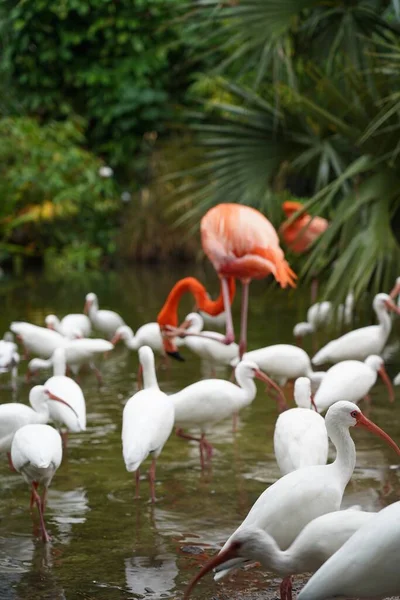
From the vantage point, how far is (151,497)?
533cm

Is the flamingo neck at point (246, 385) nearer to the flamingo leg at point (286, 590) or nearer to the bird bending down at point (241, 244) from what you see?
the bird bending down at point (241, 244)

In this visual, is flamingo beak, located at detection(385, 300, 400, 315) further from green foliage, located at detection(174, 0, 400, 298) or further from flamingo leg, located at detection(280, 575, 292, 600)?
flamingo leg, located at detection(280, 575, 292, 600)

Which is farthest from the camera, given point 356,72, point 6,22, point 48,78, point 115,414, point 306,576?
point 48,78

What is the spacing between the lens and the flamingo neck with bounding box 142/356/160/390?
19.8 feet

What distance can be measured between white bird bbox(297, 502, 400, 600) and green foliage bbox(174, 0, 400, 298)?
4667 millimetres

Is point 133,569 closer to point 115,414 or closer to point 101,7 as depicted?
point 115,414

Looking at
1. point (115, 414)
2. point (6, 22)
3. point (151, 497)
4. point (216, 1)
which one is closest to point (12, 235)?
point (6, 22)

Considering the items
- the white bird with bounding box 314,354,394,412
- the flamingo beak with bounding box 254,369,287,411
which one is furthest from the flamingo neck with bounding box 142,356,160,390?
the white bird with bounding box 314,354,394,412

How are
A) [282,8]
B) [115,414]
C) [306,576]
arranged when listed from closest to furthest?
[306,576] → [115,414] → [282,8]

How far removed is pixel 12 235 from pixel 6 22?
155 inches

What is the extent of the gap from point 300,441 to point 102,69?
1760 centimetres

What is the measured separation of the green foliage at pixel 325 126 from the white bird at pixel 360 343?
0.23 metres

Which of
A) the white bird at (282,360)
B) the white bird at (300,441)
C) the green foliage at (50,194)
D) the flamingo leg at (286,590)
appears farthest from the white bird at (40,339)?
the green foliage at (50,194)

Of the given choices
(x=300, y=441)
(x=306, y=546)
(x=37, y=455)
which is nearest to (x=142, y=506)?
(x=37, y=455)
